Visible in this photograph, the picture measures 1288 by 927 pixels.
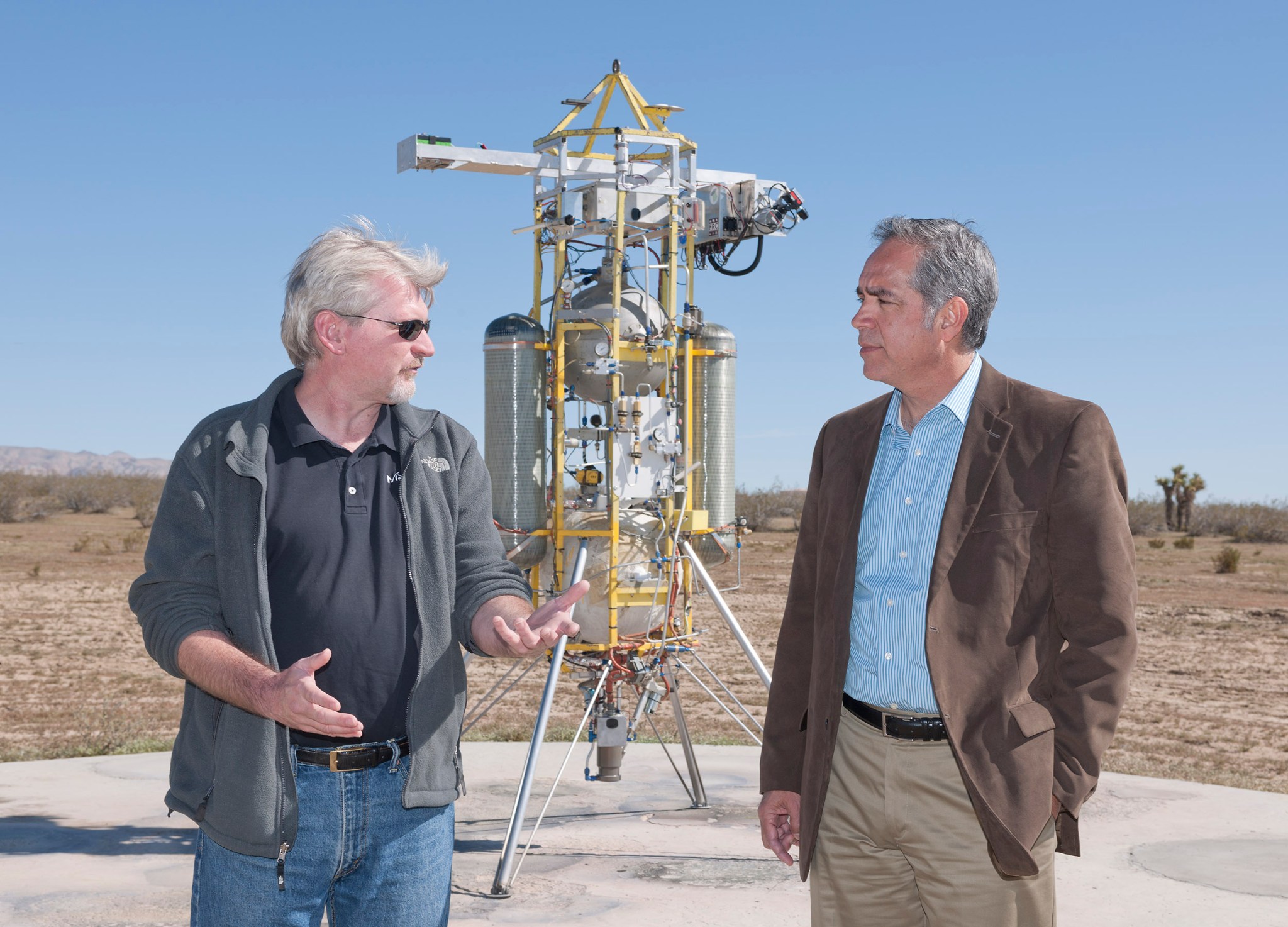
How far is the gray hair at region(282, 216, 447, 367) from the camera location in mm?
2953

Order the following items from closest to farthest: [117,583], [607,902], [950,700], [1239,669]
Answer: [950,700]
[607,902]
[1239,669]
[117,583]

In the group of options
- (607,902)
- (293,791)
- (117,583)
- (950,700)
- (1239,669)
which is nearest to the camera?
(293,791)

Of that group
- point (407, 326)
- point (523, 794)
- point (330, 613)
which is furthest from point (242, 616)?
point (523, 794)

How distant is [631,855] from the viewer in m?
7.21

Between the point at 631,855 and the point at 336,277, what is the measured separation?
16.7 ft

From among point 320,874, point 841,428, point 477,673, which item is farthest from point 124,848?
point 477,673

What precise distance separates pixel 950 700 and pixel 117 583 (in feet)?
84.8

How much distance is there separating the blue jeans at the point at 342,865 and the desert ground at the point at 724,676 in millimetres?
8278

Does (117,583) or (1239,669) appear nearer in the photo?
(1239,669)

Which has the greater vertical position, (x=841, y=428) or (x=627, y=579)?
(x=841, y=428)

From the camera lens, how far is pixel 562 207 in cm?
767

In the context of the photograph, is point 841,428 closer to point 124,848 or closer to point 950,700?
point 950,700

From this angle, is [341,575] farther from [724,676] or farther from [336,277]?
[724,676]

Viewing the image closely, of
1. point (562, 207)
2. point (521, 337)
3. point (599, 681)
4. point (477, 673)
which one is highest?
point (562, 207)
